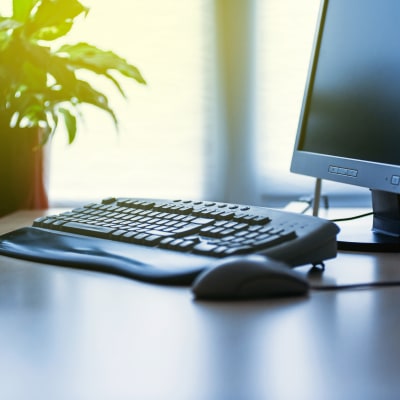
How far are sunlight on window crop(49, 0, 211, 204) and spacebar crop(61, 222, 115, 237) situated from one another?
1.30m

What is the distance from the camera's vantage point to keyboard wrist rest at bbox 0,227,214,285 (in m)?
0.81

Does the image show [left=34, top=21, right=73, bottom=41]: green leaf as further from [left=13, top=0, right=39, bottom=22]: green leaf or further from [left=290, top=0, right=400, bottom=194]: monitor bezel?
[left=290, top=0, right=400, bottom=194]: monitor bezel

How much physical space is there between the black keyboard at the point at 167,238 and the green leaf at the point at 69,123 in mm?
520

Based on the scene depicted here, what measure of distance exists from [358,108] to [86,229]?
1.41 feet

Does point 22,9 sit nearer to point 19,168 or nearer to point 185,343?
point 19,168

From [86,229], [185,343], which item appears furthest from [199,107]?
[185,343]

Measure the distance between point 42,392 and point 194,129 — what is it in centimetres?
191

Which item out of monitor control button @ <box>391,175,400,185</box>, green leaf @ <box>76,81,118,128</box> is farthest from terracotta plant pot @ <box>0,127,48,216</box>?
monitor control button @ <box>391,175,400,185</box>

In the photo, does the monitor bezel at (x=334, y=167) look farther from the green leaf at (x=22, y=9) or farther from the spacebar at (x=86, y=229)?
the green leaf at (x=22, y=9)

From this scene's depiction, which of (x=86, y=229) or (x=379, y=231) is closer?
(x=86, y=229)

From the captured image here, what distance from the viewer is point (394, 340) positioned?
24.1 inches

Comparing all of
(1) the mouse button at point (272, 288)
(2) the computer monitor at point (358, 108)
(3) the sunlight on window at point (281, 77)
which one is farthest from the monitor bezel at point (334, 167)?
(3) the sunlight on window at point (281, 77)

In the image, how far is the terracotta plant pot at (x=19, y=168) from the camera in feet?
5.24

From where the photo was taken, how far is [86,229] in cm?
103
